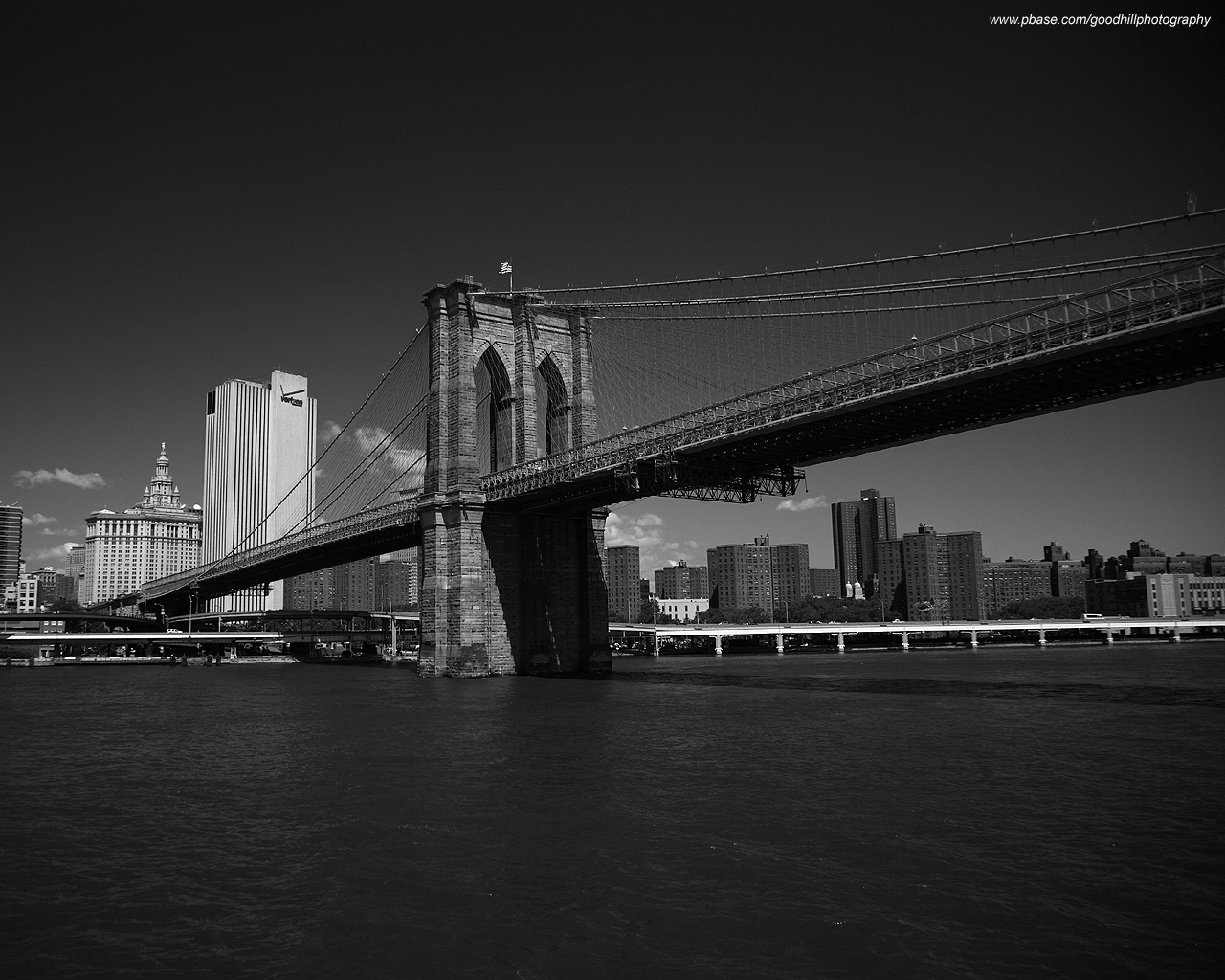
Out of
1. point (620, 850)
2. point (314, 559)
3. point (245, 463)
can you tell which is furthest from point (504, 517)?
point (245, 463)

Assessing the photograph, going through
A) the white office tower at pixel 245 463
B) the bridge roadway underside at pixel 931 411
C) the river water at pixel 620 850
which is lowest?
the river water at pixel 620 850

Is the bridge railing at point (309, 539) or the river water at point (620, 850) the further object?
the bridge railing at point (309, 539)

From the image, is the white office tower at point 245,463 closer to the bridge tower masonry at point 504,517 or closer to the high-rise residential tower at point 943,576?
the high-rise residential tower at point 943,576

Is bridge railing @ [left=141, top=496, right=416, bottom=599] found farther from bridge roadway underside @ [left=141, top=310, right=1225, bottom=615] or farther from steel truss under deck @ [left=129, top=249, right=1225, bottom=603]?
bridge roadway underside @ [left=141, top=310, right=1225, bottom=615]

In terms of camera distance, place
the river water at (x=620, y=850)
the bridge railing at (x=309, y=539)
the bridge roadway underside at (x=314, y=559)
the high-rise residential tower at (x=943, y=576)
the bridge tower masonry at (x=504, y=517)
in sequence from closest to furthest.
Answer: the river water at (x=620, y=850), the bridge tower masonry at (x=504, y=517), the bridge railing at (x=309, y=539), the bridge roadway underside at (x=314, y=559), the high-rise residential tower at (x=943, y=576)

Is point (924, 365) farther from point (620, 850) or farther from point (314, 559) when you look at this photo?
point (314, 559)

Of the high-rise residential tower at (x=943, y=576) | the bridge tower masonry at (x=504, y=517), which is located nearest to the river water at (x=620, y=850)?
the bridge tower masonry at (x=504, y=517)
